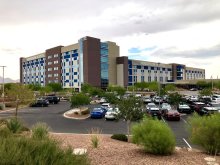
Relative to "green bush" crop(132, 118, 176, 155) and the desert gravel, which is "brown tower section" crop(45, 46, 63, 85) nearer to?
"green bush" crop(132, 118, 176, 155)

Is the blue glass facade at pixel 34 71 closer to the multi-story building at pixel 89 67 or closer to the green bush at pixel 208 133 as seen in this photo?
the multi-story building at pixel 89 67

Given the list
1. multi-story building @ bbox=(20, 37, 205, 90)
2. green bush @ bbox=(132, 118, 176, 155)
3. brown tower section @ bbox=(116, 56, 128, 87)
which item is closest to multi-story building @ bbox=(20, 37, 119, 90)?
multi-story building @ bbox=(20, 37, 205, 90)

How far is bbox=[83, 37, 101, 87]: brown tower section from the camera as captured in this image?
119m

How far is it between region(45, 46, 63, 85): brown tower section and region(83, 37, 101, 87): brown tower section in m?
19.2

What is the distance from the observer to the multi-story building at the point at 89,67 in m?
121

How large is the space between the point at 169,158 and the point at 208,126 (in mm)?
2727

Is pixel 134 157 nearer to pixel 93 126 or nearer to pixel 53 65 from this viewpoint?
pixel 93 126

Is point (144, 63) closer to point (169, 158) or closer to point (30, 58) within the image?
point (30, 58)

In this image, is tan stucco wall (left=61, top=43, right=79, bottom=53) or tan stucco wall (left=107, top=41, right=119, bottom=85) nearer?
tan stucco wall (left=61, top=43, right=79, bottom=53)

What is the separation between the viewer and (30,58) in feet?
536

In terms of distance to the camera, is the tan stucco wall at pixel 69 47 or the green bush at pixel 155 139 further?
the tan stucco wall at pixel 69 47

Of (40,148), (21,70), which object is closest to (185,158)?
(40,148)

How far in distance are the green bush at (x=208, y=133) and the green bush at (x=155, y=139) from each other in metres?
1.51

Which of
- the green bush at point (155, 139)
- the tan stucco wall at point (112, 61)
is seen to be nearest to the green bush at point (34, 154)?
the green bush at point (155, 139)
